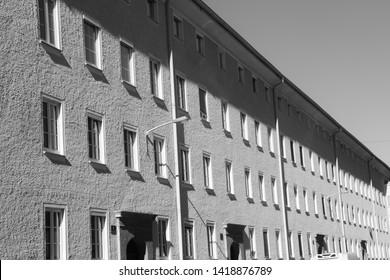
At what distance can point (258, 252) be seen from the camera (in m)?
35.7

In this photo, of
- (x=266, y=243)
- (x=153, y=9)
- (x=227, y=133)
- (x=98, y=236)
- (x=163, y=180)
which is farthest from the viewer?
(x=266, y=243)

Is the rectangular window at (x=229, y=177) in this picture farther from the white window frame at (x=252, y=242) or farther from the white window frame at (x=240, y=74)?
the white window frame at (x=240, y=74)

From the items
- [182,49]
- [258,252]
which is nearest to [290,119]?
[258,252]

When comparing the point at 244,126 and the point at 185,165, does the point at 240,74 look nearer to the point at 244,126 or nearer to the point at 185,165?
the point at 244,126

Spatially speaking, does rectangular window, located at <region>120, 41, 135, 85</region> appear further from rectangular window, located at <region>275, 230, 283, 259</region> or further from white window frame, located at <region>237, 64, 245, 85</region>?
rectangular window, located at <region>275, 230, 283, 259</region>

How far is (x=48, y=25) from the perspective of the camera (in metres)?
20.2

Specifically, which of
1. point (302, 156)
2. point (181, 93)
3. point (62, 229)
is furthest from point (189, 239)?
point (302, 156)

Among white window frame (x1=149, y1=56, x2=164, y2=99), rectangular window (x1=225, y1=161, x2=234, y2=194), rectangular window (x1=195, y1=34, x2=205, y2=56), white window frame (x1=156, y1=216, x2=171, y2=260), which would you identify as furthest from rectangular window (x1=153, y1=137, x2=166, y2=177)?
rectangular window (x1=225, y1=161, x2=234, y2=194)

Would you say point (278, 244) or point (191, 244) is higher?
point (278, 244)

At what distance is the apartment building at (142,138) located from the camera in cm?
1855

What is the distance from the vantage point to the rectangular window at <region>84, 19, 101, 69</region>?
2227cm

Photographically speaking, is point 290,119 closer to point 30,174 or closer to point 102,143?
point 102,143

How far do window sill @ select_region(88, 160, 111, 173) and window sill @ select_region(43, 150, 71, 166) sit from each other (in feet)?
4.29

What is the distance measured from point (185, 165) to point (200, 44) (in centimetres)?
707
